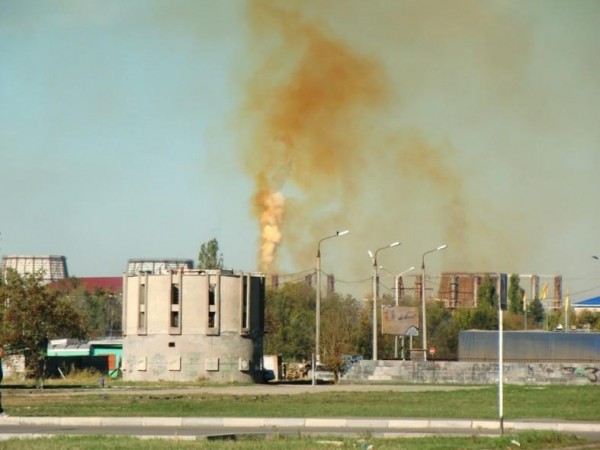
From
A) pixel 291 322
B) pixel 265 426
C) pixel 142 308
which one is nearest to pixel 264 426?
→ pixel 265 426

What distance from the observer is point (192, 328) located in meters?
72.7

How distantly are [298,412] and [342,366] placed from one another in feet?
134

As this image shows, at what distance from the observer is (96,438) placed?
83.7 ft

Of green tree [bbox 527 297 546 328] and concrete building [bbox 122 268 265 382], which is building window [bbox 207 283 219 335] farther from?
green tree [bbox 527 297 546 328]

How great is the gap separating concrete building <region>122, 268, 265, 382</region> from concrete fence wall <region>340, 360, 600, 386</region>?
23.4 feet

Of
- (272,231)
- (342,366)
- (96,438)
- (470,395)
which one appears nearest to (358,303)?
(272,231)

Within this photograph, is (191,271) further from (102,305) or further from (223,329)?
(102,305)

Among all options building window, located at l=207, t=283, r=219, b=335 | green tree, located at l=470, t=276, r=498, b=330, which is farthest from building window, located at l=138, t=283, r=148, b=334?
green tree, located at l=470, t=276, r=498, b=330

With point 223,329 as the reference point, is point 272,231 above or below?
above

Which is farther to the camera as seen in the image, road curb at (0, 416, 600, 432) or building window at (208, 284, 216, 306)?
building window at (208, 284, 216, 306)

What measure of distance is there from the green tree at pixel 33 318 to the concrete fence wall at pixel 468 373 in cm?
1696

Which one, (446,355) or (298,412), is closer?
(298,412)

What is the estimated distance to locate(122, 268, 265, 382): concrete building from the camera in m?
72.1

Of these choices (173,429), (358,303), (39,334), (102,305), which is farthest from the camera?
(102,305)
